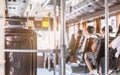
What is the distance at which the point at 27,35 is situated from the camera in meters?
2.32

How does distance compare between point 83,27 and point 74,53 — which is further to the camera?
point 83,27

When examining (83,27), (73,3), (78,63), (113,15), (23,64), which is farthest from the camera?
(83,27)

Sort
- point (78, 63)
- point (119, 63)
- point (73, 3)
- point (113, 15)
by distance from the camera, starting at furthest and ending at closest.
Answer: point (78, 63)
point (73, 3)
point (113, 15)
point (119, 63)

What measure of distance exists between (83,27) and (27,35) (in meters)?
6.41

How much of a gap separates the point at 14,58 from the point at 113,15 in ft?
15.1

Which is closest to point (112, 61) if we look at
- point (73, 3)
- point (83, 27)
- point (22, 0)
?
point (22, 0)

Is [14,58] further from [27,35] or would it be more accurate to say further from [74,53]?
[74,53]

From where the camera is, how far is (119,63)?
166 inches

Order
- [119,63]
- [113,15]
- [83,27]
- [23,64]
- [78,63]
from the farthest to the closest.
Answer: [83,27]
[78,63]
[113,15]
[119,63]
[23,64]

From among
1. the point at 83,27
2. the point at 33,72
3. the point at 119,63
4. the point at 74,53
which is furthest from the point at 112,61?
the point at 83,27

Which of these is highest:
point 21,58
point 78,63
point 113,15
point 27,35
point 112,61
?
point 113,15

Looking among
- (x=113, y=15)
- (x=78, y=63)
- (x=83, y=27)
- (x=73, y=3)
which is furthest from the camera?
(x=83, y=27)

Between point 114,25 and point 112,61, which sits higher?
point 114,25

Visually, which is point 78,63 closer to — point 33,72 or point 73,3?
point 73,3
